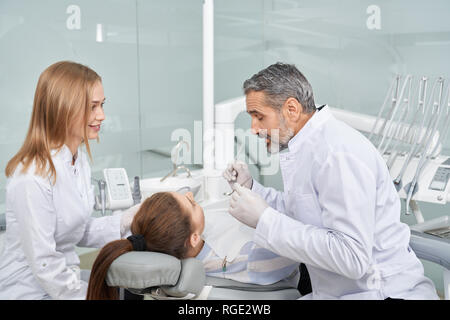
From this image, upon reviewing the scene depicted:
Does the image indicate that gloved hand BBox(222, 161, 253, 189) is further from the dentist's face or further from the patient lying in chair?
the dentist's face

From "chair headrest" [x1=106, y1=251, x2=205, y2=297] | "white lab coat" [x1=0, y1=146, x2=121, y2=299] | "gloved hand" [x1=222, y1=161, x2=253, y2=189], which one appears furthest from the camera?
"gloved hand" [x1=222, y1=161, x2=253, y2=189]

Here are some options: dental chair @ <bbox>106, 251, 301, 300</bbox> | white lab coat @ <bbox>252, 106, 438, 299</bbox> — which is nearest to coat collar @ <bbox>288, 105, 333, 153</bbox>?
white lab coat @ <bbox>252, 106, 438, 299</bbox>

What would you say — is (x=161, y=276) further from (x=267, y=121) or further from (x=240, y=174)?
(x=240, y=174)

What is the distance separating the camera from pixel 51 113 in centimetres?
121

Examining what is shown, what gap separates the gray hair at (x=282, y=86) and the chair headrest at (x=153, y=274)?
0.51 meters

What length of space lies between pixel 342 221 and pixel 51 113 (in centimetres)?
80

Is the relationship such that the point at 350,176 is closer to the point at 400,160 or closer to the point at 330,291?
the point at 330,291

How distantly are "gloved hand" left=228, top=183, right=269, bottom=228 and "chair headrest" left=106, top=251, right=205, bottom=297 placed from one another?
0.61 ft

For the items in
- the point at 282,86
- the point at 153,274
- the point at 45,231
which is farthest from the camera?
the point at 282,86

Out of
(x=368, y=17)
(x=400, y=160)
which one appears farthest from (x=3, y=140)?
(x=368, y=17)

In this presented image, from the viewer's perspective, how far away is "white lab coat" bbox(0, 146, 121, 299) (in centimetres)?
112

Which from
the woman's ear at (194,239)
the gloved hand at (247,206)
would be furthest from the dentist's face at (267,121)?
the woman's ear at (194,239)

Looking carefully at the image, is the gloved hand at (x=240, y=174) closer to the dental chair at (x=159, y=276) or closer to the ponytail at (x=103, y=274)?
the dental chair at (x=159, y=276)

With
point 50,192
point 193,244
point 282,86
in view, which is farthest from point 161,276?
point 282,86
